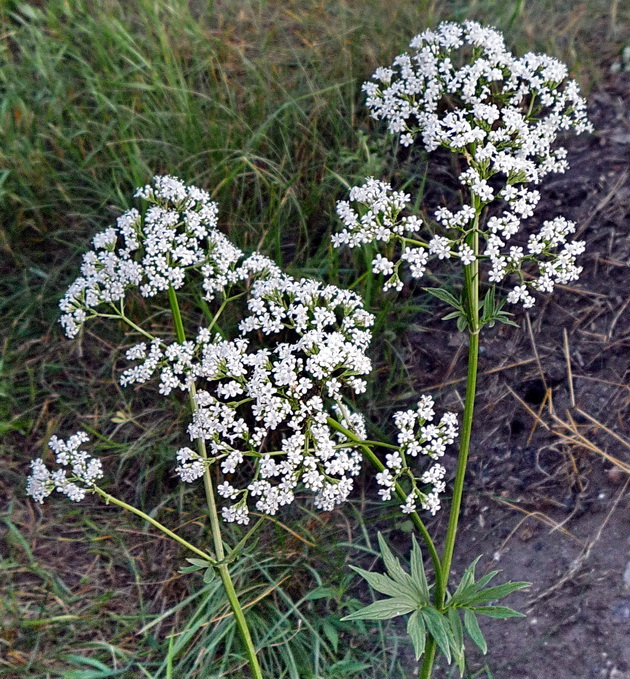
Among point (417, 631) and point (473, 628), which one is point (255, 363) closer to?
point (417, 631)

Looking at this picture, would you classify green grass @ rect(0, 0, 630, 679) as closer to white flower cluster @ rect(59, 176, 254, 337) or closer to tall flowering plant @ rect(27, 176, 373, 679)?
tall flowering plant @ rect(27, 176, 373, 679)

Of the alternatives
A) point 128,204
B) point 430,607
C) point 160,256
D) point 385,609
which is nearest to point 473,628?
point 430,607

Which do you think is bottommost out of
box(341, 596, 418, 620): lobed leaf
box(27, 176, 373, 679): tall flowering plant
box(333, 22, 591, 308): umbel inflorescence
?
box(341, 596, 418, 620): lobed leaf

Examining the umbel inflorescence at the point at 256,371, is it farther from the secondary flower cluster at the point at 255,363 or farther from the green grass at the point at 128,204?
the green grass at the point at 128,204

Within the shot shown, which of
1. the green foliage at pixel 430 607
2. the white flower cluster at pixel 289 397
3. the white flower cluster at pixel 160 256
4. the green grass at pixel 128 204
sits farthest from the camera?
the green grass at pixel 128 204

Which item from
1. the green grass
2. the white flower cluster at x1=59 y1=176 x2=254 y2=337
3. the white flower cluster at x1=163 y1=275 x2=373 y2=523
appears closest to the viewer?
the white flower cluster at x1=163 y1=275 x2=373 y2=523

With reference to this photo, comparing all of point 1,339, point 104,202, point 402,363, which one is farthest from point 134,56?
point 402,363

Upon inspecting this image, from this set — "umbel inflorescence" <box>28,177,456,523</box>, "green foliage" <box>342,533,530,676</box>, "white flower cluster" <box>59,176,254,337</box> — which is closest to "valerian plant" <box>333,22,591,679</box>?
"green foliage" <box>342,533,530,676</box>

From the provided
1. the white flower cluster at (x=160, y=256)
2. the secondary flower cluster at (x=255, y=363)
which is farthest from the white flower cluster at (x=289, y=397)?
the white flower cluster at (x=160, y=256)
